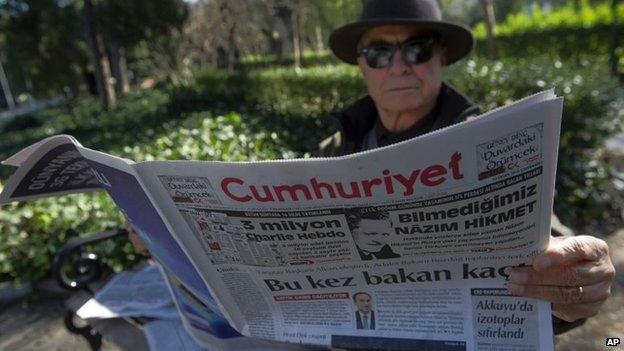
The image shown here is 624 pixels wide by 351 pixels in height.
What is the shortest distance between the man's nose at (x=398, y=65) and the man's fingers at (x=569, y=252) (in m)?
0.90

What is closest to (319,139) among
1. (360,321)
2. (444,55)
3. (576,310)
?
(444,55)

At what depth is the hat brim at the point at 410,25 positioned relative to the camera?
1718 mm

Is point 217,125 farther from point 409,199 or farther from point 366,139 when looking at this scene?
point 409,199

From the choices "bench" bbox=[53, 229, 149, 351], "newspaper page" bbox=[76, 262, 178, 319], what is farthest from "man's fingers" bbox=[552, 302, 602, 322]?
"bench" bbox=[53, 229, 149, 351]

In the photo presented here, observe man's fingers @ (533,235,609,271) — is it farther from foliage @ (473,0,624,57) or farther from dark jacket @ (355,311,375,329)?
foliage @ (473,0,624,57)

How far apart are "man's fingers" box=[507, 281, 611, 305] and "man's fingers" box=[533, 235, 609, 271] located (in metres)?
0.06

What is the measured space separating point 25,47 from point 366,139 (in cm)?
1718

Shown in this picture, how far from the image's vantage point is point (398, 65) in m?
1.71

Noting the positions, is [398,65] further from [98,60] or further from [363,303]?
[98,60]

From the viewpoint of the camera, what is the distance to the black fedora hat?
1.70 m

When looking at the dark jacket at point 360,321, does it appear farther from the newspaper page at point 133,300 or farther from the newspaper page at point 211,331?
the newspaper page at point 133,300

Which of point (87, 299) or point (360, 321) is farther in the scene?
point (87, 299)

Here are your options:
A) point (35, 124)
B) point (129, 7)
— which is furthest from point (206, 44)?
point (35, 124)

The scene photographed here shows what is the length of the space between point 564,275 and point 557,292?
40mm
